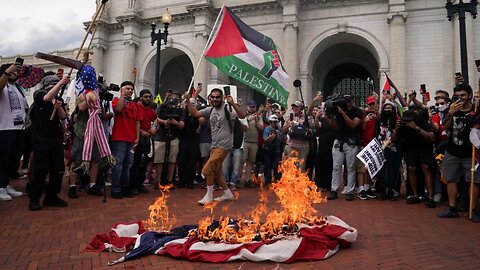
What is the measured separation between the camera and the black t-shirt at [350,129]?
24.1ft

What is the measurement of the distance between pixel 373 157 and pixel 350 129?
0.74m

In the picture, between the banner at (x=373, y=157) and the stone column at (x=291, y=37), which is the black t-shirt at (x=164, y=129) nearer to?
the banner at (x=373, y=157)

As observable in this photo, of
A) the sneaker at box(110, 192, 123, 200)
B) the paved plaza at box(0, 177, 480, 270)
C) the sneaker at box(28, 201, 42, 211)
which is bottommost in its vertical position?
the paved plaza at box(0, 177, 480, 270)

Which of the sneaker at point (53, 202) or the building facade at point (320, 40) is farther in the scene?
the building facade at point (320, 40)

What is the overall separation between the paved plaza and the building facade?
13.6m

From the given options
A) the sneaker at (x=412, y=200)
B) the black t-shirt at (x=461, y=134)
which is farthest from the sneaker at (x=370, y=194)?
the black t-shirt at (x=461, y=134)

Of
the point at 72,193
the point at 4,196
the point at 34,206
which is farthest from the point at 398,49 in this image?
the point at 4,196

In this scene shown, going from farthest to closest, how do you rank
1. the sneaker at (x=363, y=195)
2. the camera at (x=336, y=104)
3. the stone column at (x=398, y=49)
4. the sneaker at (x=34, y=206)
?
the stone column at (x=398, y=49) → the sneaker at (x=363, y=195) → the camera at (x=336, y=104) → the sneaker at (x=34, y=206)

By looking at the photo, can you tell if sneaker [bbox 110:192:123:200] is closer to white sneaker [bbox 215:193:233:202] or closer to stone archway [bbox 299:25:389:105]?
white sneaker [bbox 215:193:233:202]

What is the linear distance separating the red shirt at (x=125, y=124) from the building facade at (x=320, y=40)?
12969 mm

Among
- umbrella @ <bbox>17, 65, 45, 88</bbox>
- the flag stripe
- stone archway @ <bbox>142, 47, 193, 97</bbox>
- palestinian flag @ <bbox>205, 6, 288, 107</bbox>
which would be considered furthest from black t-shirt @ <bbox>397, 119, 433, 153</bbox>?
stone archway @ <bbox>142, 47, 193, 97</bbox>

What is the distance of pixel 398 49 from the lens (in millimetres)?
18359

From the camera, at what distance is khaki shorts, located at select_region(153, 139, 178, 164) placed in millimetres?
8352

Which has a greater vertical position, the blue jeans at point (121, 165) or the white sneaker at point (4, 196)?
the blue jeans at point (121, 165)
